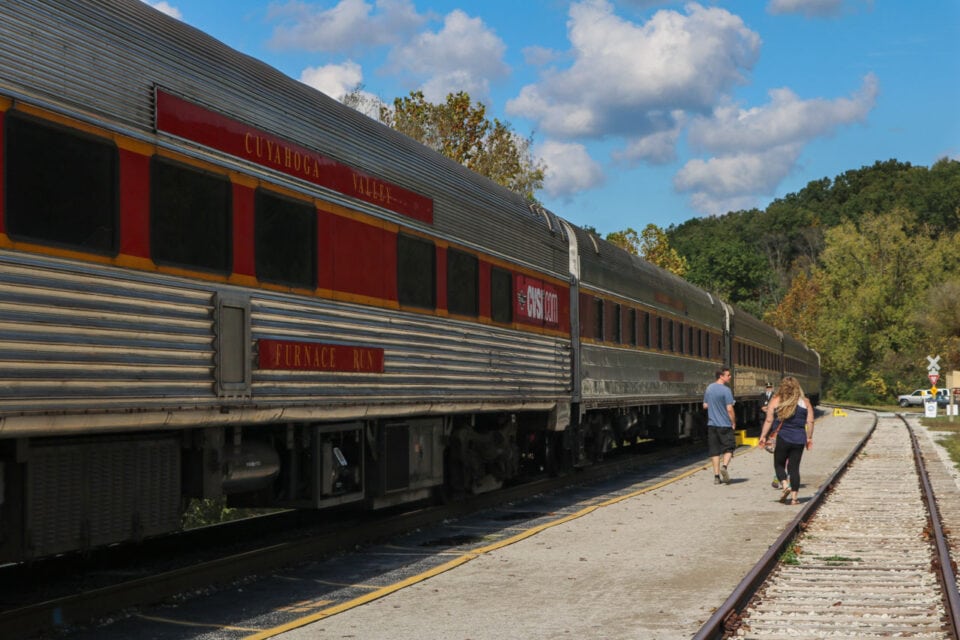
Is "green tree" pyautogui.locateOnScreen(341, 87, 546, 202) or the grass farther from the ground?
"green tree" pyautogui.locateOnScreen(341, 87, 546, 202)

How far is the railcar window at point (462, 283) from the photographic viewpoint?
1216 centimetres

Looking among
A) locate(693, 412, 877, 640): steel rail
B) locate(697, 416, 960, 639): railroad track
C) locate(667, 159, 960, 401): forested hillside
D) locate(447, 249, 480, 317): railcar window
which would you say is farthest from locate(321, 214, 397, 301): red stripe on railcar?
locate(667, 159, 960, 401): forested hillside

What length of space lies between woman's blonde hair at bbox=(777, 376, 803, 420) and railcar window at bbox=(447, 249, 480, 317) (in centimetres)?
396

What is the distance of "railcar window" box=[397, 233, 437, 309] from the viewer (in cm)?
1096

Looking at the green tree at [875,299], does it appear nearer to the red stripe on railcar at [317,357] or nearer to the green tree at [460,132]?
the green tree at [460,132]

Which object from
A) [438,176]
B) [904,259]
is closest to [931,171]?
[904,259]

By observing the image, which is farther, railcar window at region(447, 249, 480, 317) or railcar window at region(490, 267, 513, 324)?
railcar window at region(490, 267, 513, 324)

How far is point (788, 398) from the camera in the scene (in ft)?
45.9

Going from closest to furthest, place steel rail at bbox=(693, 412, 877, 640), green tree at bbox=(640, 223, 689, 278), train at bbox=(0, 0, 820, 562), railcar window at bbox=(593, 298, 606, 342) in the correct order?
train at bbox=(0, 0, 820, 562)
steel rail at bbox=(693, 412, 877, 640)
railcar window at bbox=(593, 298, 606, 342)
green tree at bbox=(640, 223, 689, 278)

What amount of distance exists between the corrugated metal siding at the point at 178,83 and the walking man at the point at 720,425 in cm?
574

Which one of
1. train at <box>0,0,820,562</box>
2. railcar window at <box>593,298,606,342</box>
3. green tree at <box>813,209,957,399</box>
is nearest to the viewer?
train at <box>0,0,820,562</box>

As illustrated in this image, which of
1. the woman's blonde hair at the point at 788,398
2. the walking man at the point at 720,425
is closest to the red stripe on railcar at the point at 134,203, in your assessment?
the woman's blonde hair at the point at 788,398

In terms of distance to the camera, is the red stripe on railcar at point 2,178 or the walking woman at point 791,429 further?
the walking woman at point 791,429

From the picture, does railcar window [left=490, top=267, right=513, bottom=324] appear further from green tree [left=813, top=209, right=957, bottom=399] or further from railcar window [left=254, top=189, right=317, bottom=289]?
green tree [left=813, top=209, right=957, bottom=399]
